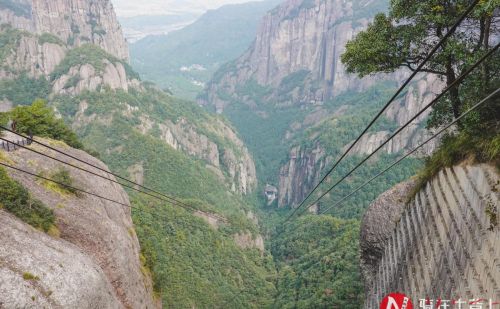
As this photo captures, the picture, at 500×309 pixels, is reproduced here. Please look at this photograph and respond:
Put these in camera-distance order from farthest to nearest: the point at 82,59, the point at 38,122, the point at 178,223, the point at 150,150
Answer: the point at 82,59, the point at 150,150, the point at 178,223, the point at 38,122

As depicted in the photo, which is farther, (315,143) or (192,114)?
(192,114)

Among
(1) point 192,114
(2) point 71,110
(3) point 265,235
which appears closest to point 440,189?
(3) point 265,235

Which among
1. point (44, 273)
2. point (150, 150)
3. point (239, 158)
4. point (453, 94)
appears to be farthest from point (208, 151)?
point (453, 94)

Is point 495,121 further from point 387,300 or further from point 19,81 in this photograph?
point 19,81

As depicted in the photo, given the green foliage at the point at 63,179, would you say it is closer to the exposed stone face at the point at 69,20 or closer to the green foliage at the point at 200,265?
the green foliage at the point at 200,265

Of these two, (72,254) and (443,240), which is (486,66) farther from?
(72,254)

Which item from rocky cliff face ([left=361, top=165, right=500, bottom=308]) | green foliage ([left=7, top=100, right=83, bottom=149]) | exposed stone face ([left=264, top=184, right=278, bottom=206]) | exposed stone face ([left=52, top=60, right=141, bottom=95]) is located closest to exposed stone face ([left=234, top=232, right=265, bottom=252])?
green foliage ([left=7, top=100, right=83, bottom=149])

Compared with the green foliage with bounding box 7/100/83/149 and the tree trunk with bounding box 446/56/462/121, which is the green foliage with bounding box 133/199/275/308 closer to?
the green foliage with bounding box 7/100/83/149
